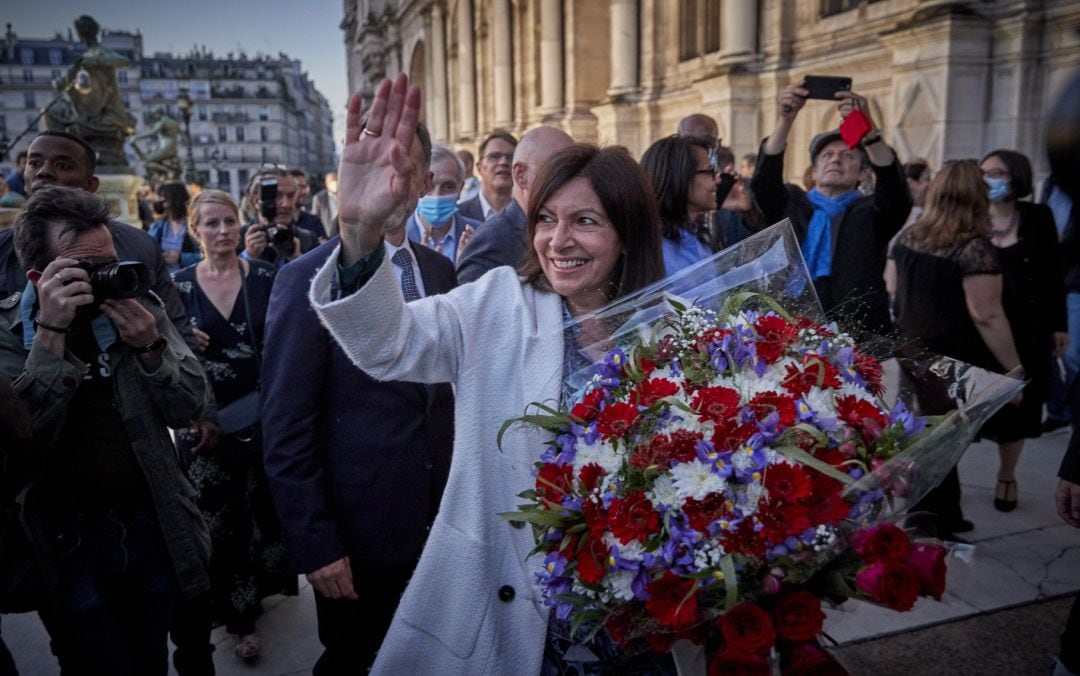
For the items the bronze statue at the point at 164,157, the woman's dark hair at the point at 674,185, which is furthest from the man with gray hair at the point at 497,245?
the bronze statue at the point at 164,157

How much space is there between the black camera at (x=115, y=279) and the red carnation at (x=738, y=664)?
1992 millimetres

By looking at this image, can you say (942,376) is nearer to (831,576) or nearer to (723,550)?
(831,576)

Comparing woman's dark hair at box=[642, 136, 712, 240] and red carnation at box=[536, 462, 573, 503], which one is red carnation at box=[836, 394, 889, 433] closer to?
red carnation at box=[536, 462, 573, 503]

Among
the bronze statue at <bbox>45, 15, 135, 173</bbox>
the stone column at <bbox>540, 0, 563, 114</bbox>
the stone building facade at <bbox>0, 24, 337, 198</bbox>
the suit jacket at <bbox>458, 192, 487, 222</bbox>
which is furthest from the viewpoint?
the stone building facade at <bbox>0, 24, 337, 198</bbox>

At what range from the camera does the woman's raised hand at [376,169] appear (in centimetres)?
172

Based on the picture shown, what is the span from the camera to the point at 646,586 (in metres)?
1.33

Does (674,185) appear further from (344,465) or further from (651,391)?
(651,391)

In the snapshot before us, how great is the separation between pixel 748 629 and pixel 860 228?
12.0 feet

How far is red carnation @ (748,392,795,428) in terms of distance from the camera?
4.52ft

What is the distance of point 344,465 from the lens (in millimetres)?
2555

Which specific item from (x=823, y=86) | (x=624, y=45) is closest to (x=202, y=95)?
(x=624, y=45)

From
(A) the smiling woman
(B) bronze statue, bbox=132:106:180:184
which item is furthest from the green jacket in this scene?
(B) bronze statue, bbox=132:106:180:184

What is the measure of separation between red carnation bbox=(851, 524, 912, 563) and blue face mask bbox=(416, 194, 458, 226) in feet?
14.1

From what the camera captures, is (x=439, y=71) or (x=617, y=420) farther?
(x=439, y=71)
